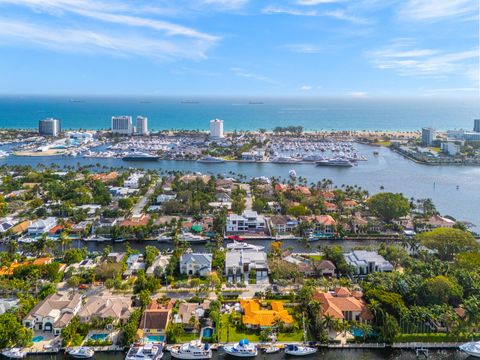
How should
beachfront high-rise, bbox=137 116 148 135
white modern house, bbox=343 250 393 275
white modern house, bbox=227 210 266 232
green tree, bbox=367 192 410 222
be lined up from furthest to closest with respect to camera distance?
beachfront high-rise, bbox=137 116 148 135, green tree, bbox=367 192 410 222, white modern house, bbox=227 210 266 232, white modern house, bbox=343 250 393 275

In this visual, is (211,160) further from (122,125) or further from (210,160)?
(122,125)

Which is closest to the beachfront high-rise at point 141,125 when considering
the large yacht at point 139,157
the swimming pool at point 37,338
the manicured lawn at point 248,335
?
the large yacht at point 139,157

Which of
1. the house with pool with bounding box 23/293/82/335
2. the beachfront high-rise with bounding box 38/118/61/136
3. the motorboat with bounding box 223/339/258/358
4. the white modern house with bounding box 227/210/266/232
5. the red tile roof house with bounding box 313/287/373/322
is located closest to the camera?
the motorboat with bounding box 223/339/258/358

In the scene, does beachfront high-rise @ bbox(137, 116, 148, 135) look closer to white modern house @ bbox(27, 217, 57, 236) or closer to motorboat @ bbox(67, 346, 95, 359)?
white modern house @ bbox(27, 217, 57, 236)

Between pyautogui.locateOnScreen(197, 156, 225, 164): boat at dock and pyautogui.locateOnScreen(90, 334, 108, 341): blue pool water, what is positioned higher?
pyautogui.locateOnScreen(197, 156, 225, 164): boat at dock

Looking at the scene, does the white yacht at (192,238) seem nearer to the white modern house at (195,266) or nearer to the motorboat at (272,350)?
the white modern house at (195,266)

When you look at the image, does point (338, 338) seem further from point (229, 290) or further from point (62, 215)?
point (62, 215)

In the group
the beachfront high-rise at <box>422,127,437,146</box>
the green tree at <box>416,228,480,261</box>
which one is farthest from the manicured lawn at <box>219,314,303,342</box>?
the beachfront high-rise at <box>422,127,437,146</box>

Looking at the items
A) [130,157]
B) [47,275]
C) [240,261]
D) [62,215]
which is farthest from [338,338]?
[130,157]

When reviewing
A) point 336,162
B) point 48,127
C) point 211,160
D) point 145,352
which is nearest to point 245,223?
point 145,352
